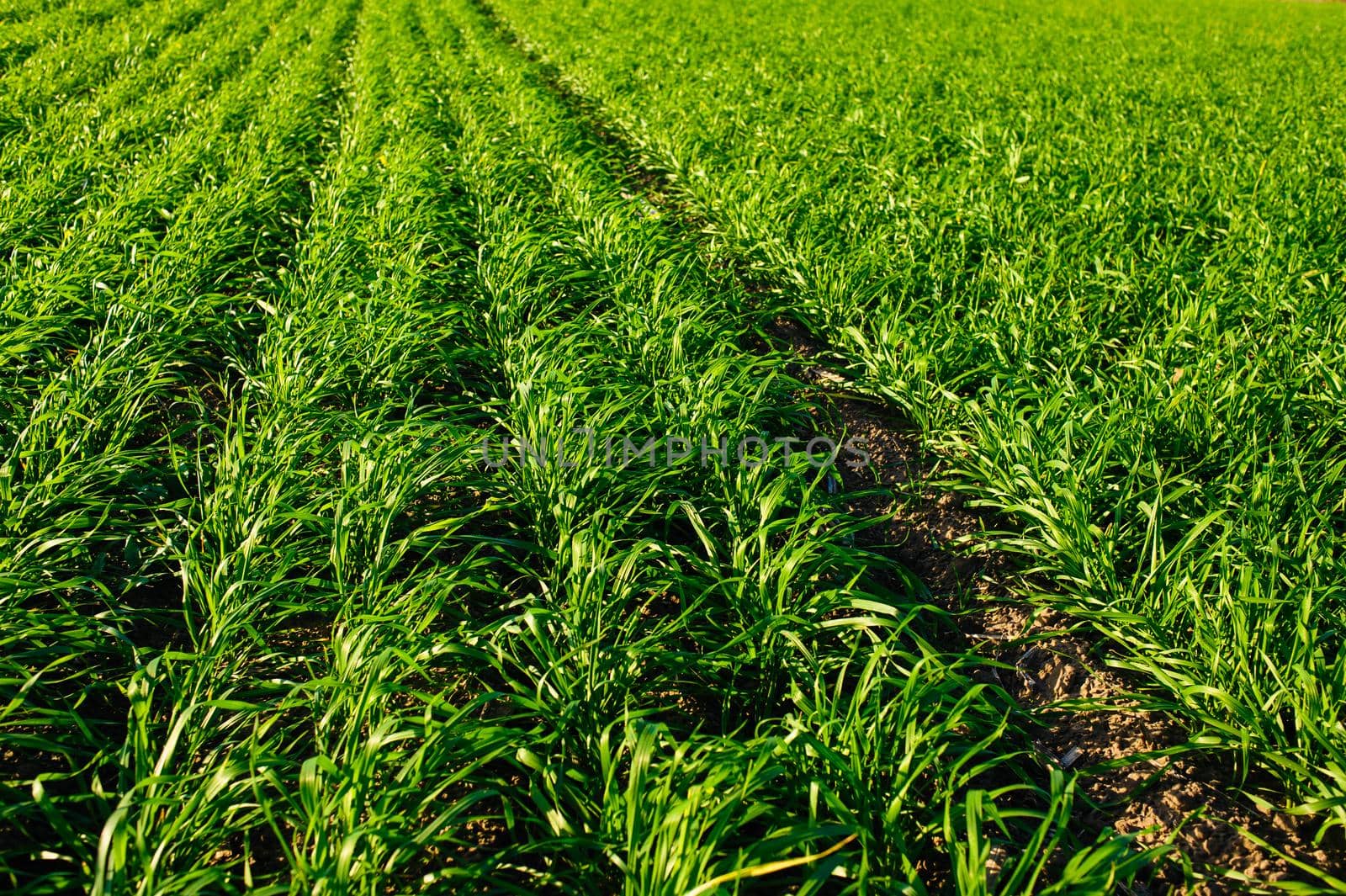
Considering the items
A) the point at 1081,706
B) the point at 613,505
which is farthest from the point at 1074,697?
the point at 613,505

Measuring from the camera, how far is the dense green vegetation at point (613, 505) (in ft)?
5.30

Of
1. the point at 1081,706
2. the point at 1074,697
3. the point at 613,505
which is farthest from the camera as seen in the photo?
the point at 613,505

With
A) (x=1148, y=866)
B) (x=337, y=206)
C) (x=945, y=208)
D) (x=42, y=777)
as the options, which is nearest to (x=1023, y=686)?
(x=1148, y=866)

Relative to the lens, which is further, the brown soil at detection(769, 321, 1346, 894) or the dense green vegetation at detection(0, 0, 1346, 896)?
the brown soil at detection(769, 321, 1346, 894)

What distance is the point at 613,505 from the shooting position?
8.21 feet

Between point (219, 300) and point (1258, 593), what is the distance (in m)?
3.98

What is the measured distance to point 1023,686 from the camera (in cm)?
221

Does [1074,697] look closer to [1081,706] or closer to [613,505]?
[1081,706]

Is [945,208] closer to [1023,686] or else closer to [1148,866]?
[1023,686]

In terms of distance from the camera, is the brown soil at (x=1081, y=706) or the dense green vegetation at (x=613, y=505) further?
the brown soil at (x=1081, y=706)

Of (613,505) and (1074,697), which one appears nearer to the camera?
(1074,697)

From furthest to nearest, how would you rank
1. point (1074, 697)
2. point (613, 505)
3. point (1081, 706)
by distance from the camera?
point (613, 505) < point (1074, 697) < point (1081, 706)

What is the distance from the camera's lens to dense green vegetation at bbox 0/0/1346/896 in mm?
1616

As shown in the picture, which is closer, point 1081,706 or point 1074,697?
point 1081,706
